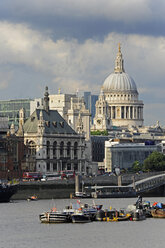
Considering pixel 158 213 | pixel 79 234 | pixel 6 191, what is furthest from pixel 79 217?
pixel 6 191

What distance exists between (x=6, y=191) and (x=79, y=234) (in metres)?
57.9

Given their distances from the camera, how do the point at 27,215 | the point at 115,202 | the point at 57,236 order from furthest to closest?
the point at 115,202 < the point at 27,215 < the point at 57,236

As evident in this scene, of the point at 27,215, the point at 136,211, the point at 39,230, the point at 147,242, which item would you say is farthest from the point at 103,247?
the point at 27,215

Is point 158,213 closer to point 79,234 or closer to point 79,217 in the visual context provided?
point 79,217

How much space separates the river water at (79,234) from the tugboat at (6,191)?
3123cm

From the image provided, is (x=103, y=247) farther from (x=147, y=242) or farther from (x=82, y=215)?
(x=82, y=215)

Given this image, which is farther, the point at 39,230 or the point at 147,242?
the point at 39,230

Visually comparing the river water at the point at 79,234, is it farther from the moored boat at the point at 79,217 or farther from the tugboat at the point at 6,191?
the tugboat at the point at 6,191

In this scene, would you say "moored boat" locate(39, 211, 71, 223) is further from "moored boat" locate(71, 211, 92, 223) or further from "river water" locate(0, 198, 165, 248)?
"river water" locate(0, 198, 165, 248)

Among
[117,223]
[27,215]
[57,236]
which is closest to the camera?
[57,236]

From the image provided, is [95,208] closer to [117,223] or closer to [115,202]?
[117,223]

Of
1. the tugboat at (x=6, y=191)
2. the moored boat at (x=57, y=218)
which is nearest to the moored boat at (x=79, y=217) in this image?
the moored boat at (x=57, y=218)

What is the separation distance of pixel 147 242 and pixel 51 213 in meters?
24.0

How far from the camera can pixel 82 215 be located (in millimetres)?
145000
